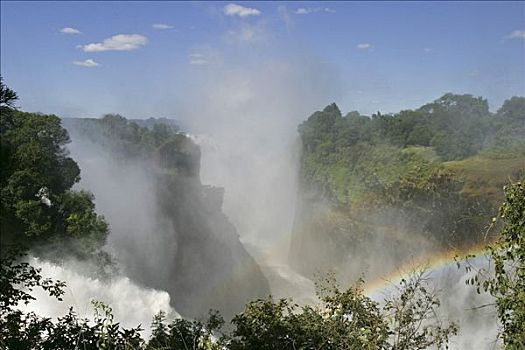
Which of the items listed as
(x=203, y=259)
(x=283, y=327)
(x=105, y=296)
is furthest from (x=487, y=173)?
(x=283, y=327)

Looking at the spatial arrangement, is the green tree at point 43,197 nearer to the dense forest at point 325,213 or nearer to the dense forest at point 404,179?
the dense forest at point 325,213

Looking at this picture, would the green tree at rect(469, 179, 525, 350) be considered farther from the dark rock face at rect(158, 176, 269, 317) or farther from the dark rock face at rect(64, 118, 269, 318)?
the dark rock face at rect(158, 176, 269, 317)

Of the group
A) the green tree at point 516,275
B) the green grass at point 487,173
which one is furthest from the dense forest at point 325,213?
the green grass at point 487,173

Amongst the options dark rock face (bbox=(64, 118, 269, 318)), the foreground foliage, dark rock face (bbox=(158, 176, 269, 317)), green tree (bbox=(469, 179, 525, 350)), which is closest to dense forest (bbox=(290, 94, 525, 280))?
dark rock face (bbox=(158, 176, 269, 317))

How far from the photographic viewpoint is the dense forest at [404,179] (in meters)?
36.9

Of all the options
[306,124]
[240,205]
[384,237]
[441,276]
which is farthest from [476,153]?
[240,205]

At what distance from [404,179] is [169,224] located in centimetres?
1919

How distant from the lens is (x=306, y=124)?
65.9 meters

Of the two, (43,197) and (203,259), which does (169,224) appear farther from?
(43,197)

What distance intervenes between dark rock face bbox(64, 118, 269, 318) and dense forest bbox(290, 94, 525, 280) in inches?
346

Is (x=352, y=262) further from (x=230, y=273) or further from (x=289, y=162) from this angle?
(x=289, y=162)

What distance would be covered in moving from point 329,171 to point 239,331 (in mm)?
41975

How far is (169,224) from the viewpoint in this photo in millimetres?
36156

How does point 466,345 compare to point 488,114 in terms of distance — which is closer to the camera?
point 466,345
